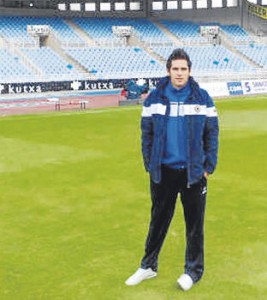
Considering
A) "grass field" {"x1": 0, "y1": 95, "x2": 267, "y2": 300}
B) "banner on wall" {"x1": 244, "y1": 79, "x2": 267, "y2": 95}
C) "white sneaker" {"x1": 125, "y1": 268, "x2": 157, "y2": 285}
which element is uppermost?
"white sneaker" {"x1": 125, "y1": 268, "x2": 157, "y2": 285}

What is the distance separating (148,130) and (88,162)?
8.69 meters

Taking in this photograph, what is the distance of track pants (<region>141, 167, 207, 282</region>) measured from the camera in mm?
5855

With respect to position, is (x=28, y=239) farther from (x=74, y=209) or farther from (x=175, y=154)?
(x=175, y=154)

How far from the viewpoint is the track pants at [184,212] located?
586 centimetres

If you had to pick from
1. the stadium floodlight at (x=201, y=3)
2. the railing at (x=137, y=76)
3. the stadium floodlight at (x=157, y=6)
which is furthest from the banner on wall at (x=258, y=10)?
the railing at (x=137, y=76)

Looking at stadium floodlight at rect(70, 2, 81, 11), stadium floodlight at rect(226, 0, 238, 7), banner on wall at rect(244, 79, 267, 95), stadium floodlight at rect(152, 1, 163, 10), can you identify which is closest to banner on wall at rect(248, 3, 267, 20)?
stadium floodlight at rect(226, 0, 238, 7)

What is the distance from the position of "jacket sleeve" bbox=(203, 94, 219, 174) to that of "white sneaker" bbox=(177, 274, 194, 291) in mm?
1232

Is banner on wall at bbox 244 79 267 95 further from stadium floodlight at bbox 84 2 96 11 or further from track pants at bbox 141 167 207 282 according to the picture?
track pants at bbox 141 167 207 282

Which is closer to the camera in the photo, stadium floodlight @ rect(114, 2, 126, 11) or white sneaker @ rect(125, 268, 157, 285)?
white sneaker @ rect(125, 268, 157, 285)

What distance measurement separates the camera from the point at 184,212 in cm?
603

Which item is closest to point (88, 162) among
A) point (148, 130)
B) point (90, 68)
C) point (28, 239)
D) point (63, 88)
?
point (28, 239)

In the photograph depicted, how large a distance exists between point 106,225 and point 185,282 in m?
2.82

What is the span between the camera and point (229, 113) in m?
26.6

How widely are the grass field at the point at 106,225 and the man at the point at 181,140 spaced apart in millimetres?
839
